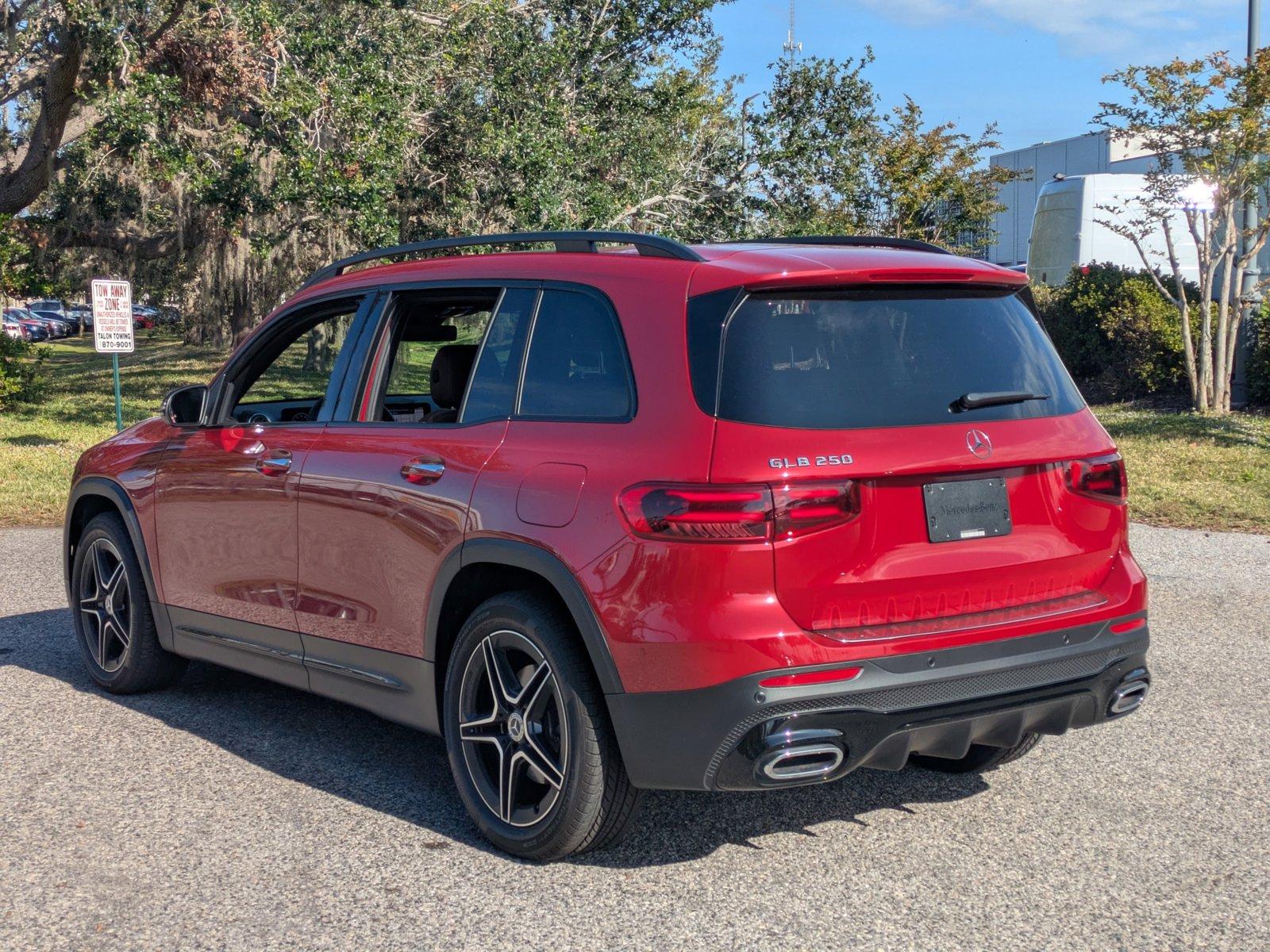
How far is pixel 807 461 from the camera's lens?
3648mm

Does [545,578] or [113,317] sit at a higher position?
[113,317]

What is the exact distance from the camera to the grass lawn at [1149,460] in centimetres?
1149

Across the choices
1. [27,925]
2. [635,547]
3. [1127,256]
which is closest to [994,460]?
[635,547]

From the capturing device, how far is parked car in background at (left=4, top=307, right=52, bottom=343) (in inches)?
2501

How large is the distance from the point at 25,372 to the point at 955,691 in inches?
798

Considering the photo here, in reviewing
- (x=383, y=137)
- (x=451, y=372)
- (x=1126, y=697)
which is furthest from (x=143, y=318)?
(x=1126, y=697)

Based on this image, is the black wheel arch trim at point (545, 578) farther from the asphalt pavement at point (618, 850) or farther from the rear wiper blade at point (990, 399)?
the rear wiper blade at point (990, 399)

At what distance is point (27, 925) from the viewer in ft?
12.3

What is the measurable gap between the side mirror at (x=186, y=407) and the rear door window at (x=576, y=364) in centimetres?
204

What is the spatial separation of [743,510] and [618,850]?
1309 millimetres

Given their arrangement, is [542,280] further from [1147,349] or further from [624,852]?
[1147,349]

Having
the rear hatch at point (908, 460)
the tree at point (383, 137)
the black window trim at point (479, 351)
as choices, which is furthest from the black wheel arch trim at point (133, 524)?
the tree at point (383, 137)

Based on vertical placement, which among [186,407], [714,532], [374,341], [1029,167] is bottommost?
[714,532]

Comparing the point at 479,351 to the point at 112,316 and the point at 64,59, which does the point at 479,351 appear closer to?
the point at 112,316
